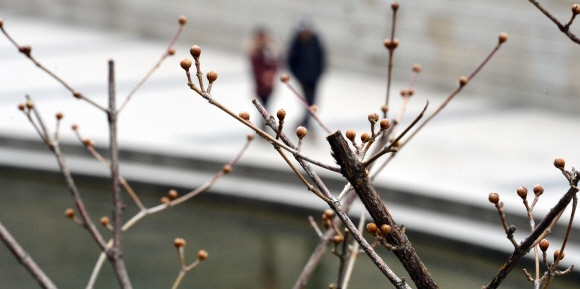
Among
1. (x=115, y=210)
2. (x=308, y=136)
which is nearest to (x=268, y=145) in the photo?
(x=308, y=136)

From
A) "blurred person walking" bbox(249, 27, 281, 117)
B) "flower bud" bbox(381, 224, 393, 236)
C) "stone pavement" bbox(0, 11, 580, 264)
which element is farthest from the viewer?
"blurred person walking" bbox(249, 27, 281, 117)

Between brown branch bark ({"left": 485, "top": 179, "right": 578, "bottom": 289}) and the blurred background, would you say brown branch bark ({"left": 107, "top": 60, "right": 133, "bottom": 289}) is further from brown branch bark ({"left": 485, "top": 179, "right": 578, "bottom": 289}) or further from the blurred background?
brown branch bark ({"left": 485, "top": 179, "right": 578, "bottom": 289})

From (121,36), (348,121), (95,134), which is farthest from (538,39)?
(121,36)

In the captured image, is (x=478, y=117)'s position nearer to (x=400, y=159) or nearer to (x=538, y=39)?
(x=538, y=39)

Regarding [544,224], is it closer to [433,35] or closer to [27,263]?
[27,263]

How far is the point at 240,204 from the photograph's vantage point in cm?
720

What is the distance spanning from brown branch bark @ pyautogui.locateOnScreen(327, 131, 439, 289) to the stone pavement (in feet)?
15.1

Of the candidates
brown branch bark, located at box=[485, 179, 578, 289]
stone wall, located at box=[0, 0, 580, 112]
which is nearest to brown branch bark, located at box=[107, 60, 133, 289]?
brown branch bark, located at box=[485, 179, 578, 289]

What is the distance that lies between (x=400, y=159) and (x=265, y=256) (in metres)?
2.64

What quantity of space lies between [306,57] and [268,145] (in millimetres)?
1093

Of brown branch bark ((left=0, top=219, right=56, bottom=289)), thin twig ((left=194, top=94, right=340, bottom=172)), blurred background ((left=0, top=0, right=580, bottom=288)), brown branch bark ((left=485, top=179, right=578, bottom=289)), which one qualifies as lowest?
brown branch bark ((left=485, top=179, right=578, bottom=289))

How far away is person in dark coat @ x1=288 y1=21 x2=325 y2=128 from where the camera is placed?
8.61 metres

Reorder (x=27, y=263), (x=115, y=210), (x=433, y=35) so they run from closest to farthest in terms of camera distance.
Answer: (x=27, y=263) → (x=115, y=210) → (x=433, y=35)

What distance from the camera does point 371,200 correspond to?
54.1 inches
